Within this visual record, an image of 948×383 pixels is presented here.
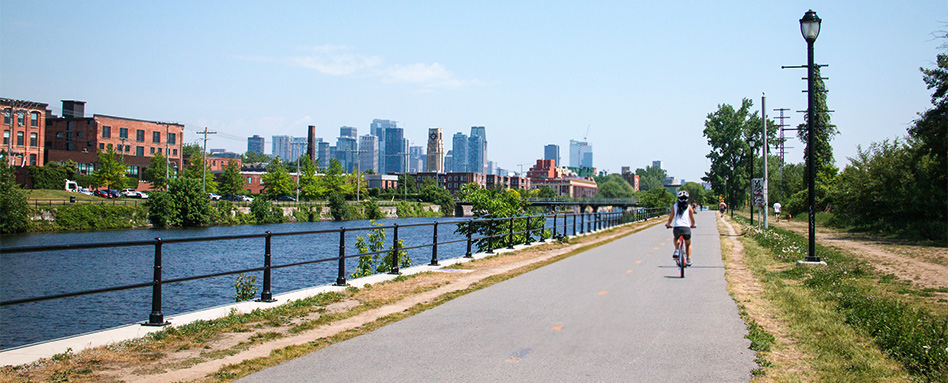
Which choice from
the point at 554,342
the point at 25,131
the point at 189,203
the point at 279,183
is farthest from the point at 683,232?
the point at 279,183

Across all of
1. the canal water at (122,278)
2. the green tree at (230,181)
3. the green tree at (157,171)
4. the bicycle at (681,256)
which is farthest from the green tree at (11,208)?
the green tree at (230,181)

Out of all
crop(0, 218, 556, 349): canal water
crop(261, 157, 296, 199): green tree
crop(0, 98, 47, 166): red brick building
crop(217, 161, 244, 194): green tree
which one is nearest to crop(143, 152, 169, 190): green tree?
crop(0, 98, 47, 166): red brick building

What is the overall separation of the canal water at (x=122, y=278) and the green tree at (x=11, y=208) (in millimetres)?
1969

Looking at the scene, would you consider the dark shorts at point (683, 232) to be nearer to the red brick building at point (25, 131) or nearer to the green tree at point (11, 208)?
the green tree at point (11, 208)

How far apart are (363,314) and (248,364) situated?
10.2ft

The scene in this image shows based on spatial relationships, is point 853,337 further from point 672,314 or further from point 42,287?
point 42,287

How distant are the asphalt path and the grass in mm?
800

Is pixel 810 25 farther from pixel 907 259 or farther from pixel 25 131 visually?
pixel 25 131

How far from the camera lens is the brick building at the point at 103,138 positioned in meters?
101

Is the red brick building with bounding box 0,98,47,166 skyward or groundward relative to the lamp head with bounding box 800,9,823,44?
skyward

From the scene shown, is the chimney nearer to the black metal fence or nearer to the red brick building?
the red brick building

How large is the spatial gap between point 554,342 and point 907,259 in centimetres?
1789

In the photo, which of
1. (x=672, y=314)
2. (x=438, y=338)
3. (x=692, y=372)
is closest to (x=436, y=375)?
(x=438, y=338)

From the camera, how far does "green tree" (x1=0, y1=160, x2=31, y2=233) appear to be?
1857 inches
